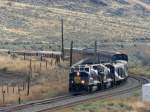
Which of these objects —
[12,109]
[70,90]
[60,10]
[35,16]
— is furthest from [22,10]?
[12,109]

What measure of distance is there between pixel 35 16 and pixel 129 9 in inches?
1595

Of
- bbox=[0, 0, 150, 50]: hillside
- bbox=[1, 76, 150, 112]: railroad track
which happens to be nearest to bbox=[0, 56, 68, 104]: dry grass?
bbox=[1, 76, 150, 112]: railroad track

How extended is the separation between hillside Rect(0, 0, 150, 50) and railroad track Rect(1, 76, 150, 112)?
45.7 meters

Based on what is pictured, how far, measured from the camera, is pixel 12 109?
36156 mm

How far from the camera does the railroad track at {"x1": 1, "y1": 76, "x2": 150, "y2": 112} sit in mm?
36656

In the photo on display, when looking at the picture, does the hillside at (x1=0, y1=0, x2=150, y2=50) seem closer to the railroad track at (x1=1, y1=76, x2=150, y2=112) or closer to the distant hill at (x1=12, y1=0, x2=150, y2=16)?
the distant hill at (x1=12, y1=0, x2=150, y2=16)

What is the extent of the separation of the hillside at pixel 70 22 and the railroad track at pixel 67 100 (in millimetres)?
45685

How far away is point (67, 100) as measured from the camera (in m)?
42.8

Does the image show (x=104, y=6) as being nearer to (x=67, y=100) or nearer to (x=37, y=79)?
(x=37, y=79)

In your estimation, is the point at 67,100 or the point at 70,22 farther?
the point at 70,22

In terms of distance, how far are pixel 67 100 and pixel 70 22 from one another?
97751mm

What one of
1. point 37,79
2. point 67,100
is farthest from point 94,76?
point 37,79

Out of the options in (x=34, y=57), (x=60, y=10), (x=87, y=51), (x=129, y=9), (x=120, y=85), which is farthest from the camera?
(x=129, y=9)

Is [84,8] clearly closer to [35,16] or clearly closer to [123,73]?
[35,16]
